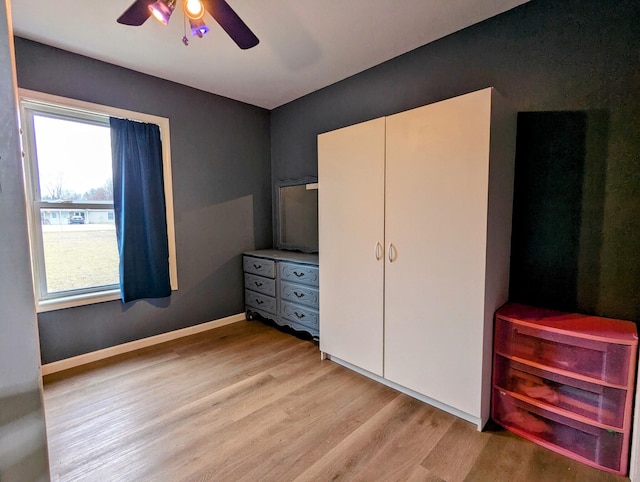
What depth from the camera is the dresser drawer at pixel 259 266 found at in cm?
323

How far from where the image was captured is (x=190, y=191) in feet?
10.5

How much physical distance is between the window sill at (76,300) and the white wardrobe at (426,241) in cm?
206

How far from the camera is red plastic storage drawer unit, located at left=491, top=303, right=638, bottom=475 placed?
1.45 m

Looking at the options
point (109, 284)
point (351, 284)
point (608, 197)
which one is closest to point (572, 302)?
point (608, 197)

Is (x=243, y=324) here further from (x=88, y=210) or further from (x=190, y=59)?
(x=190, y=59)

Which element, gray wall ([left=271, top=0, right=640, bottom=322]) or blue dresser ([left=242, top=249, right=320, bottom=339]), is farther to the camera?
blue dresser ([left=242, top=249, right=320, bottom=339])

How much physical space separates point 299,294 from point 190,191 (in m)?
1.58

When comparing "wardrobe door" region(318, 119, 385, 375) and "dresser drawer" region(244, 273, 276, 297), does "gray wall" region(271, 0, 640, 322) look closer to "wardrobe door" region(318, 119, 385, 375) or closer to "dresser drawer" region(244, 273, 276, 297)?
"wardrobe door" region(318, 119, 385, 375)

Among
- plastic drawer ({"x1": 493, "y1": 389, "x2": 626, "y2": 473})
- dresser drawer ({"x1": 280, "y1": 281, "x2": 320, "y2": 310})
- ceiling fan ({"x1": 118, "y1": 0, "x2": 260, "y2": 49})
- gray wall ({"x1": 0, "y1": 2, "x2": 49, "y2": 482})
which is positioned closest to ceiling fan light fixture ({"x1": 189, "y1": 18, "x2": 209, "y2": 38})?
ceiling fan ({"x1": 118, "y1": 0, "x2": 260, "y2": 49})

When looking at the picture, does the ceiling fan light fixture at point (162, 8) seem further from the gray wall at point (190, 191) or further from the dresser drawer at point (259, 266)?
the dresser drawer at point (259, 266)

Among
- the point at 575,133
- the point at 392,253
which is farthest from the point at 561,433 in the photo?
the point at 575,133

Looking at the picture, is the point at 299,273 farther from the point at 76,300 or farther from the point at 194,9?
the point at 194,9

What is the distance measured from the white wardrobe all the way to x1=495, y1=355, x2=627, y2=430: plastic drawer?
11 centimetres

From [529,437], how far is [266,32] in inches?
122
